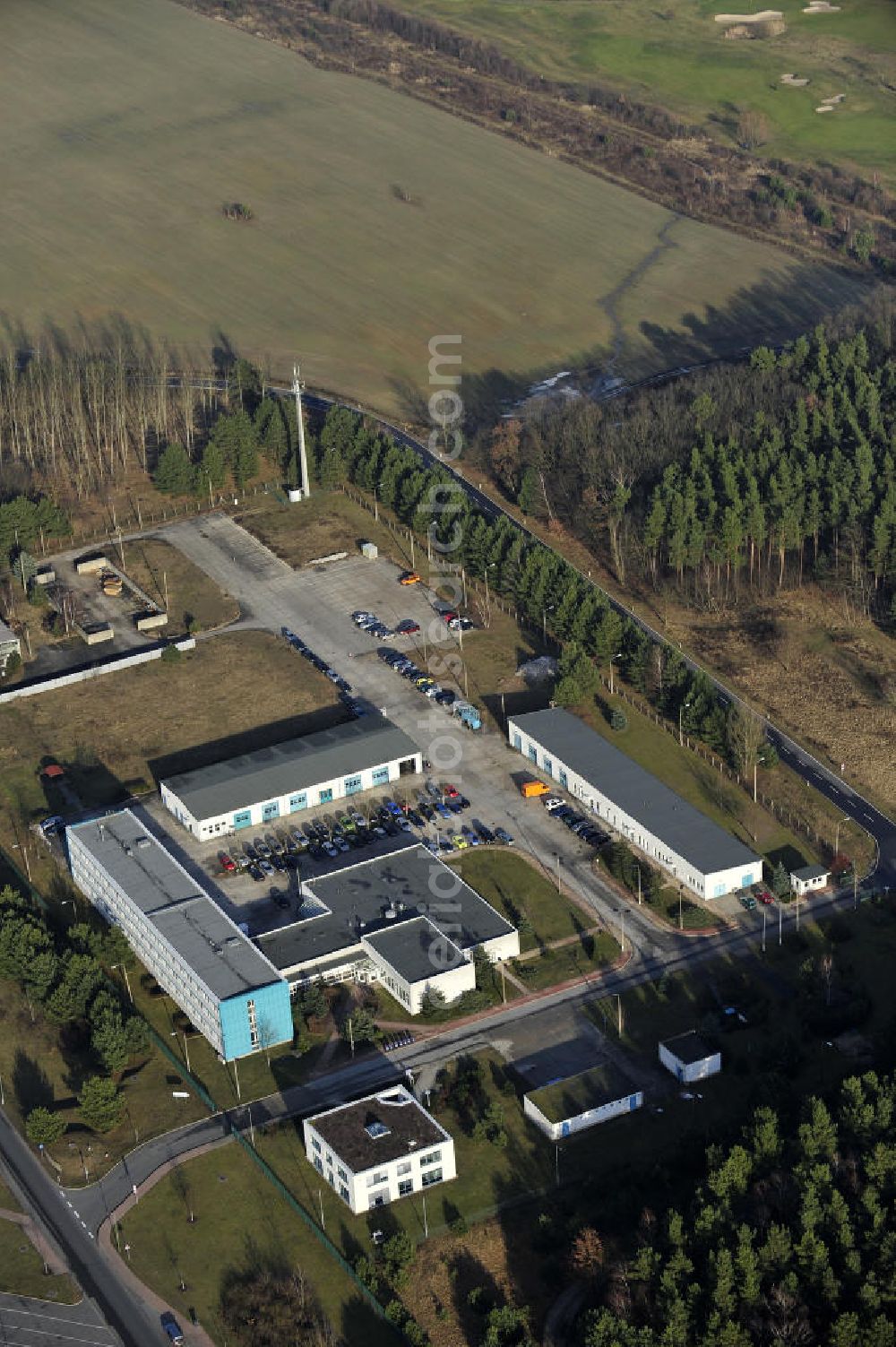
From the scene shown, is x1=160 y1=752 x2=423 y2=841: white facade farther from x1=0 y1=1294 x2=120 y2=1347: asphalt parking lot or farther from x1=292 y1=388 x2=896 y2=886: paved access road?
x1=0 y1=1294 x2=120 y2=1347: asphalt parking lot

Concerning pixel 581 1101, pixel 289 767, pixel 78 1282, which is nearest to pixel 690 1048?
pixel 581 1101

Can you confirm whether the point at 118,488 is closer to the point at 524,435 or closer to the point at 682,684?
the point at 524,435

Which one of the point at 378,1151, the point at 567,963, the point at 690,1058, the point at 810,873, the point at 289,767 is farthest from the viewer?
the point at 289,767

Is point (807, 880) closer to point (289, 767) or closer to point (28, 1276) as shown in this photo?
point (289, 767)

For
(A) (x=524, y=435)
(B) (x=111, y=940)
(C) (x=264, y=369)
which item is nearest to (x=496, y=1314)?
(B) (x=111, y=940)

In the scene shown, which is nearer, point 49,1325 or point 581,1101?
point 49,1325

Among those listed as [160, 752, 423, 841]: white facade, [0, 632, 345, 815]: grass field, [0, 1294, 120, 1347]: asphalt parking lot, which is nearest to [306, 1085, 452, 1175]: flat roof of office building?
[0, 1294, 120, 1347]: asphalt parking lot

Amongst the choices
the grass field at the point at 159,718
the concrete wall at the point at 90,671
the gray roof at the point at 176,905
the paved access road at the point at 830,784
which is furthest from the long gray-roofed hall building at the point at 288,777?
the paved access road at the point at 830,784
